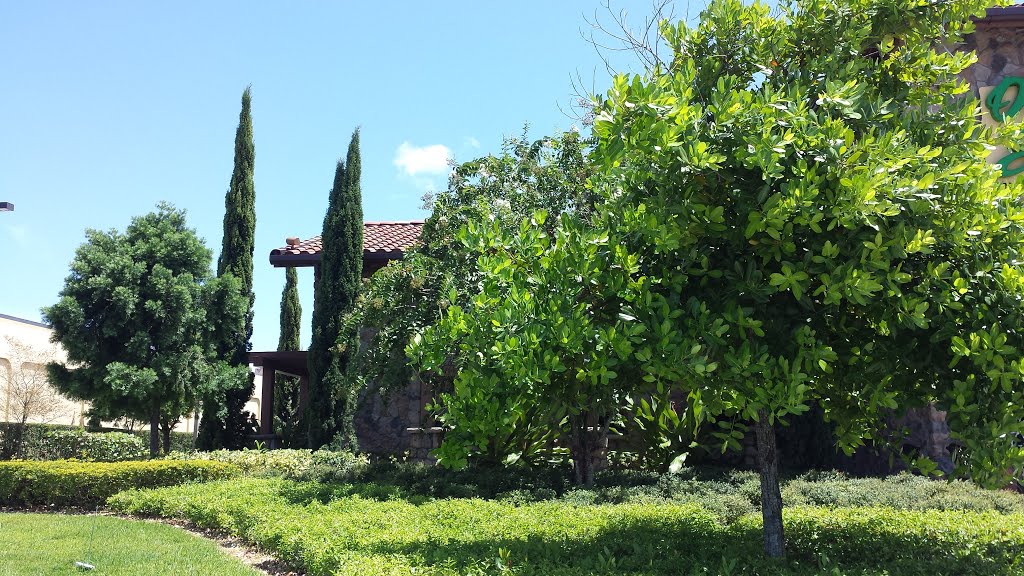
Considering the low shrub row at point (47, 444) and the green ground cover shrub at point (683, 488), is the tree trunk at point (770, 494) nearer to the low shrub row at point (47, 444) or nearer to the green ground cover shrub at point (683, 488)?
the green ground cover shrub at point (683, 488)

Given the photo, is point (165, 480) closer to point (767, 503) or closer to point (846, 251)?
point (767, 503)

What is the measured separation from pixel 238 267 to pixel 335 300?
4.41 metres

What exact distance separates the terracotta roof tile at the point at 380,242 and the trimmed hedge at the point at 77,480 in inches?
267

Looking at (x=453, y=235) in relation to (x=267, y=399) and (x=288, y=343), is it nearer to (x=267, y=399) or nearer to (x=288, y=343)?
(x=267, y=399)

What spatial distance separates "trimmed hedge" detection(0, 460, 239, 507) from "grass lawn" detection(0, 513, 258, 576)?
2.15 metres

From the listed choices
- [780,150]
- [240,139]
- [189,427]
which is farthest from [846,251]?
[189,427]

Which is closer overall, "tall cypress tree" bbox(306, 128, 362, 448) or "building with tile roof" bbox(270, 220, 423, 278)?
"tall cypress tree" bbox(306, 128, 362, 448)

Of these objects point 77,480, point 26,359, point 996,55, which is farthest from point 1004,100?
point 26,359

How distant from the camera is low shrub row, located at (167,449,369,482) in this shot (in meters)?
13.1

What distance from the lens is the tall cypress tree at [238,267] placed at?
64.7 feet

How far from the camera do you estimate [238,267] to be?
68.7 feet

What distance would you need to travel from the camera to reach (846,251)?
4977mm

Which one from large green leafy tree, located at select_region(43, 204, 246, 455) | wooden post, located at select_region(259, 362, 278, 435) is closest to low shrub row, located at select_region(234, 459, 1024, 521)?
large green leafy tree, located at select_region(43, 204, 246, 455)

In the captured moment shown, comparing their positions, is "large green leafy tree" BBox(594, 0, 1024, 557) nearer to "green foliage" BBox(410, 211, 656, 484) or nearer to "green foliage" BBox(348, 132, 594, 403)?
"green foliage" BBox(410, 211, 656, 484)
